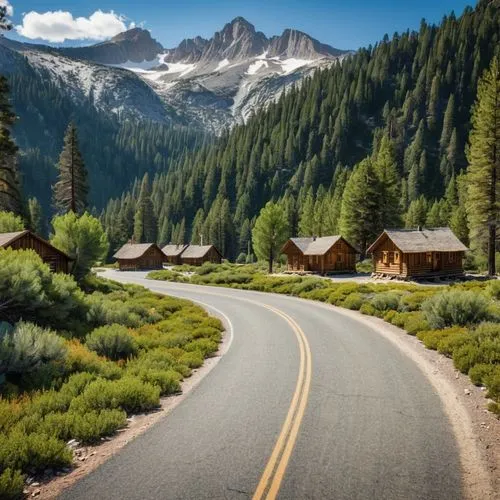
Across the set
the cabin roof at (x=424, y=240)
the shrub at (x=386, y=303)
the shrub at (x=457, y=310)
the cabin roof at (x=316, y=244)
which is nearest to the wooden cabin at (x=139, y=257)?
the cabin roof at (x=316, y=244)

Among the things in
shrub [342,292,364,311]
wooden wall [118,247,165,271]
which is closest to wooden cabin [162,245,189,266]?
wooden wall [118,247,165,271]

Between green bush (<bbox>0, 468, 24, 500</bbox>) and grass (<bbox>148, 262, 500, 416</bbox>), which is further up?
grass (<bbox>148, 262, 500, 416</bbox>)

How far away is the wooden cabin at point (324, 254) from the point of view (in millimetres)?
57250

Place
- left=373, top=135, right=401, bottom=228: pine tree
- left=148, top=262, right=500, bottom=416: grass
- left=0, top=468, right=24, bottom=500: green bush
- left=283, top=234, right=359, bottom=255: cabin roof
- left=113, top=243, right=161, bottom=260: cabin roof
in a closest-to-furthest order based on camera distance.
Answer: left=0, top=468, right=24, bottom=500: green bush < left=148, top=262, right=500, bottom=416: grass < left=283, top=234, right=359, bottom=255: cabin roof < left=373, top=135, right=401, bottom=228: pine tree < left=113, top=243, right=161, bottom=260: cabin roof

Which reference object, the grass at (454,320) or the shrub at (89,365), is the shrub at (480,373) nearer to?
the grass at (454,320)

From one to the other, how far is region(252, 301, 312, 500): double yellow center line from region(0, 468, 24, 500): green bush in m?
3.42

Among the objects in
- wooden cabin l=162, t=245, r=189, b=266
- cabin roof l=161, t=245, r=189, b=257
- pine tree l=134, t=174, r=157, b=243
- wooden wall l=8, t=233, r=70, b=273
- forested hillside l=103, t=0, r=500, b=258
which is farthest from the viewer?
forested hillside l=103, t=0, r=500, b=258

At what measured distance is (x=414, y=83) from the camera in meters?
168

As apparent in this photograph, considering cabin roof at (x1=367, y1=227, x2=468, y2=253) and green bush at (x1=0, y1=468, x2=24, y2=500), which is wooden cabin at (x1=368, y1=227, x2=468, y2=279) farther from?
green bush at (x1=0, y1=468, x2=24, y2=500)

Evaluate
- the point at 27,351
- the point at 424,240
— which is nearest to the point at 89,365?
the point at 27,351

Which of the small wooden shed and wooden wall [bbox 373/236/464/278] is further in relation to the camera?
wooden wall [bbox 373/236/464/278]

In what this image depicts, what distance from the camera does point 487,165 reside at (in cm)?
4112

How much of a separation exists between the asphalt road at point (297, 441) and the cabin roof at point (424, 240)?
34.7m

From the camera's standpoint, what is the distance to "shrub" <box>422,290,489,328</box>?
17281mm
